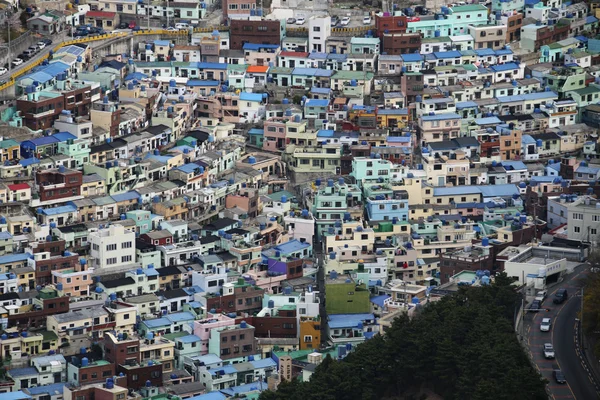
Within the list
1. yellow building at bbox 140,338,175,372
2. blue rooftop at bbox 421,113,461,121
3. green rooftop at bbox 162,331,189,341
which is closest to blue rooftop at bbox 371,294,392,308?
green rooftop at bbox 162,331,189,341

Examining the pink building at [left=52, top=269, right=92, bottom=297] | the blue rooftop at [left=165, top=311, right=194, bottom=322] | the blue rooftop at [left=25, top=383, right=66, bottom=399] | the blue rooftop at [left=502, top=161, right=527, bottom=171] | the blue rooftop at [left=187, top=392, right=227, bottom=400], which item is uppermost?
the blue rooftop at [left=502, top=161, right=527, bottom=171]

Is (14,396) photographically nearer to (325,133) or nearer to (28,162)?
(28,162)

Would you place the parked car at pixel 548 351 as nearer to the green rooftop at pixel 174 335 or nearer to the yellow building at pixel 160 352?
the yellow building at pixel 160 352

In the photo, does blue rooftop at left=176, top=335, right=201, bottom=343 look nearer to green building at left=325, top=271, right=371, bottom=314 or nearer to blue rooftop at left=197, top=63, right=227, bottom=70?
green building at left=325, top=271, right=371, bottom=314

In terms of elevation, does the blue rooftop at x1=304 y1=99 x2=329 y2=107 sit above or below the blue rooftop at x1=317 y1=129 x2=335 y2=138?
above

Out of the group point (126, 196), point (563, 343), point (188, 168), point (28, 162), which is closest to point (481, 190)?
point (188, 168)

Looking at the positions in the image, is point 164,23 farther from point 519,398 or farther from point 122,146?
point 519,398

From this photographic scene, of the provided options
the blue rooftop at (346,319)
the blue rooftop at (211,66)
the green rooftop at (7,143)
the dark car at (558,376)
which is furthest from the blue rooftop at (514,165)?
the dark car at (558,376)
